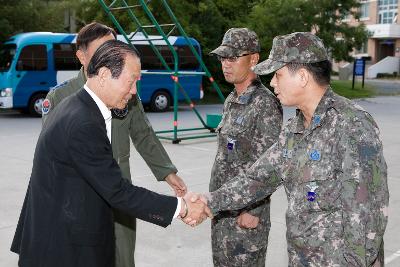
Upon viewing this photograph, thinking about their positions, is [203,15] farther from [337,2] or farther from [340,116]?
[340,116]

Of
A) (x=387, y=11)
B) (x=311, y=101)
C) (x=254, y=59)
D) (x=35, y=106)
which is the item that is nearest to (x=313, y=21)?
(x=35, y=106)

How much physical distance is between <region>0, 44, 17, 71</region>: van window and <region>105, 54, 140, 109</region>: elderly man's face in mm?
13867

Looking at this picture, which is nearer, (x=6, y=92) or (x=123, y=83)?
(x=123, y=83)

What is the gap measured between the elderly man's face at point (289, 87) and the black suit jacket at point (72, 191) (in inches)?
30.3

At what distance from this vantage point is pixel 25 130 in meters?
12.7

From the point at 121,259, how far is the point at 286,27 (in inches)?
892

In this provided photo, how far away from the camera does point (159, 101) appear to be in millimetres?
17516

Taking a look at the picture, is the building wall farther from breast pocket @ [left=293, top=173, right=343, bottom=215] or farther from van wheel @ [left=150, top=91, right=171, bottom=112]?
breast pocket @ [left=293, top=173, right=343, bottom=215]

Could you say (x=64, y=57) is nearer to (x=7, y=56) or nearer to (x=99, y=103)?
(x=7, y=56)

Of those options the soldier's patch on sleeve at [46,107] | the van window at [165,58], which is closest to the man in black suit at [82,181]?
the soldier's patch on sleeve at [46,107]

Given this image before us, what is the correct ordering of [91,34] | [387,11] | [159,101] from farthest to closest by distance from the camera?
[387,11]
[159,101]
[91,34]

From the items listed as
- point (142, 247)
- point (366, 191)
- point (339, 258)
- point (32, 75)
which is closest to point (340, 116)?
point (366, 191)

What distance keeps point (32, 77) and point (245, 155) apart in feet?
43.0

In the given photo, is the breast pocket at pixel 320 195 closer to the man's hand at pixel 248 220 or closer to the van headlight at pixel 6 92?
the man's hand at pixel 248 220
